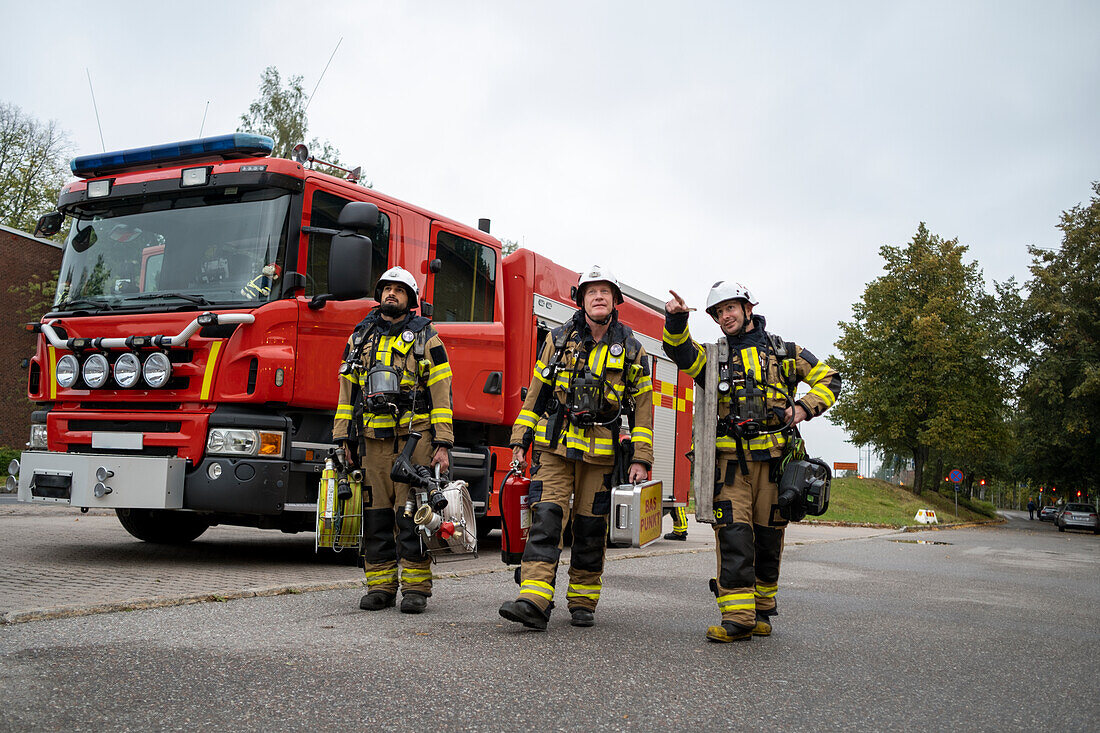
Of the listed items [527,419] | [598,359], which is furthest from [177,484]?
[598,359]

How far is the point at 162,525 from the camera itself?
30.1ft

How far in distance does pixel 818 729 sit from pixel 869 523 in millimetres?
24437

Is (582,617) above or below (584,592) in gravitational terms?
below

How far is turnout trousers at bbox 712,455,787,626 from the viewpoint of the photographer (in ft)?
16.5

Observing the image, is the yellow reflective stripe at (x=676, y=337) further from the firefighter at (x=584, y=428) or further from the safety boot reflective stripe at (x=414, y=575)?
the safety boot reflective stripe at (x=414, y=575)

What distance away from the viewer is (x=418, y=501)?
18.6 ft

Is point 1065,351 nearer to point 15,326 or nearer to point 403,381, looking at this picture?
point 15,326

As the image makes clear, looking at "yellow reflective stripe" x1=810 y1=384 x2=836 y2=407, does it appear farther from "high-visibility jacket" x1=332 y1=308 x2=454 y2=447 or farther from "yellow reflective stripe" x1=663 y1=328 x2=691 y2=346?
"high-visibility jacket" x1=332 y1=308 x2=454 y2=447

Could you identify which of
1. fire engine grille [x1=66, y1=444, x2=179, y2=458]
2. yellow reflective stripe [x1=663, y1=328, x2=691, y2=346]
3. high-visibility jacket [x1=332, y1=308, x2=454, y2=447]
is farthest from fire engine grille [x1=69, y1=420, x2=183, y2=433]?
yellow reflective stripe [x1=663, y1=328, x2=691, y2=346]

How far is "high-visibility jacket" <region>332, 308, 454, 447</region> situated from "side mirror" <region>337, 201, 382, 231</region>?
127 cm

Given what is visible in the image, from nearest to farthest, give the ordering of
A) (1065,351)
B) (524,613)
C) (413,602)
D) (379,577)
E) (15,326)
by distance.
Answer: (524,613) → (413,602) → (379,577) → (15,326) → (1065,351)

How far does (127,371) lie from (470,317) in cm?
301

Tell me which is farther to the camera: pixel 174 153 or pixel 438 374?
pixel 174 153

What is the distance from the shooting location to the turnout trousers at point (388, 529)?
5.69 meters
